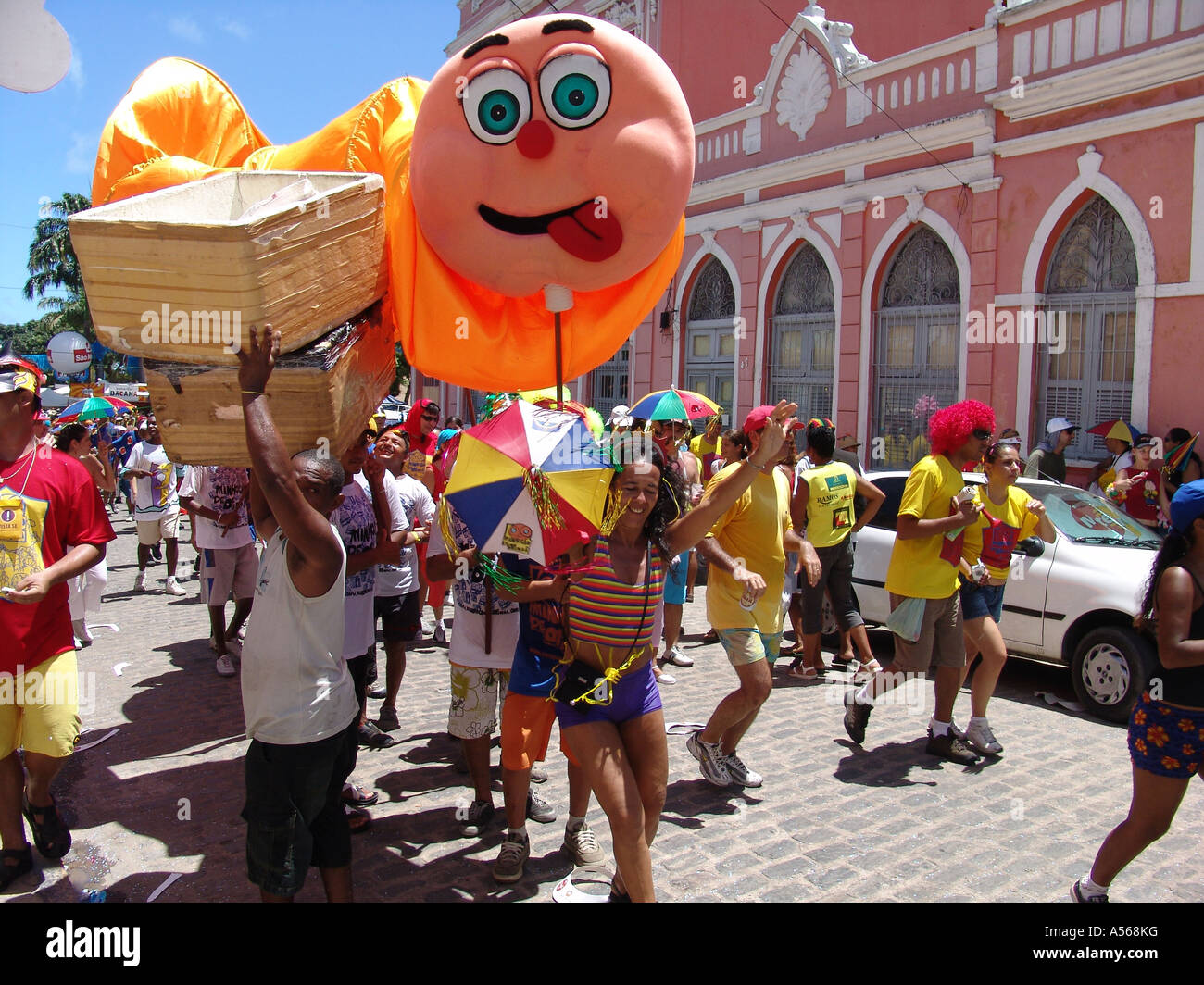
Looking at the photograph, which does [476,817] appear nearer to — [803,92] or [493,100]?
[493,100]

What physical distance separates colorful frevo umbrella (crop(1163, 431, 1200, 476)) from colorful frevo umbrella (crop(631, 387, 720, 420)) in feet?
14.8

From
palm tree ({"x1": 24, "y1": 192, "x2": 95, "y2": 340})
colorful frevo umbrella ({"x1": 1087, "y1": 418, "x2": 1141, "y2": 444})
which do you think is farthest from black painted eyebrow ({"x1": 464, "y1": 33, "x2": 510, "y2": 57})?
palm tree ({"x1": 24, "y1": 192, "x2": 95, "y2": 340})

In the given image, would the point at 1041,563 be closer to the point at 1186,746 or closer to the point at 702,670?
the point at 702,670

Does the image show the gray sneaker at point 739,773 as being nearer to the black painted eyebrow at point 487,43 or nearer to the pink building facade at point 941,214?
the pink building facade at point 941,214

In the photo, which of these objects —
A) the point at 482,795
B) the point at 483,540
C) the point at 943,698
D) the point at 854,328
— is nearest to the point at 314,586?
the point at 483,540

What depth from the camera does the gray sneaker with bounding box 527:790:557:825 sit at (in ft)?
15.0

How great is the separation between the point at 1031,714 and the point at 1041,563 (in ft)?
3.68

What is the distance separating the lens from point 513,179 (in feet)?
11.0

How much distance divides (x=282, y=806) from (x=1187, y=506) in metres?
3.44

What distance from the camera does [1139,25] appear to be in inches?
392

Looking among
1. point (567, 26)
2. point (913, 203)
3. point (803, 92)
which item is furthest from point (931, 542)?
point (803, 92)

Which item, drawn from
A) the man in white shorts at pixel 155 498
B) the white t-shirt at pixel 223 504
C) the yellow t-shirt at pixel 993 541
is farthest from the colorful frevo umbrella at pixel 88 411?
the yellow t-shirt at pixel 993 541

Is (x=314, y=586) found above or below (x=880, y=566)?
above

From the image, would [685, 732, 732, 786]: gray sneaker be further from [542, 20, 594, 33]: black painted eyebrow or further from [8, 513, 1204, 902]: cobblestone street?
[542, 20, 594, 33]: black painted eyebrow
